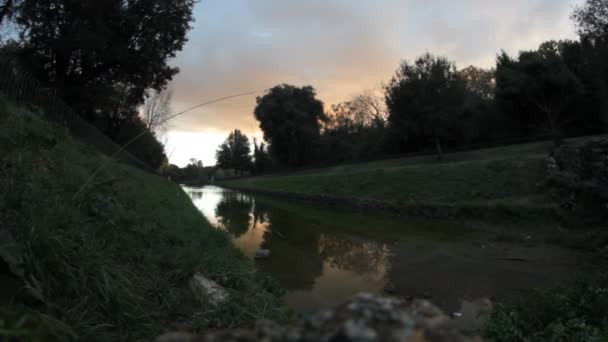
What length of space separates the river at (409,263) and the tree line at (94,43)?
36.6 feet

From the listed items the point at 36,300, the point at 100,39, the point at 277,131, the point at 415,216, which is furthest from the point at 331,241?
the point at 277,131

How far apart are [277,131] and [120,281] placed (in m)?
48.9

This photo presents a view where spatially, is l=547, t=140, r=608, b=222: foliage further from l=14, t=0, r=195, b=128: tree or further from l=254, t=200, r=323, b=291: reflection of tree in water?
l=14, t=0, r=195, b=128: tree

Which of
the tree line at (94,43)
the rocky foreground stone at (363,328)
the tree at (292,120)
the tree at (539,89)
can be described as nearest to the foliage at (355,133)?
the tree at (292,120)

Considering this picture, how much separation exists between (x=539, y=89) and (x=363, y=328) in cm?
3188

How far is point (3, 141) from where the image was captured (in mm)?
3953

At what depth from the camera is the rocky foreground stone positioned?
0.51 meters

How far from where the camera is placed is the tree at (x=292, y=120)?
4994 cm

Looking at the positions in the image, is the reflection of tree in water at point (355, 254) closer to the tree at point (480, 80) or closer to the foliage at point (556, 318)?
the foliage at point (556, 318)

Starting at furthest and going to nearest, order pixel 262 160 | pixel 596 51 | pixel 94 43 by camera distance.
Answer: pixel 262 160 < pixel 596 51 < pixel 94 43

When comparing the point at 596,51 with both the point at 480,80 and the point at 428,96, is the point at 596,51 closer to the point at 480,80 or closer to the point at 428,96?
the point at 428,96

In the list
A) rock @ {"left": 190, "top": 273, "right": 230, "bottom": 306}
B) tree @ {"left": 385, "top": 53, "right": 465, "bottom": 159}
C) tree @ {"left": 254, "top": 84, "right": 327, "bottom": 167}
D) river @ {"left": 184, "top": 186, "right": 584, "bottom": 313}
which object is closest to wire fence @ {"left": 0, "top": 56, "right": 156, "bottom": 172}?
rock @ {"left": 190, "top": 273, "right": 230, "bottom": 306}

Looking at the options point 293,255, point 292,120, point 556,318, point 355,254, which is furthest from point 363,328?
point 292,120

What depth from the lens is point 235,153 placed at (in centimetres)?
8081
